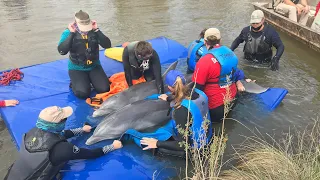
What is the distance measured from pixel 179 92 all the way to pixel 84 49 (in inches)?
96.2

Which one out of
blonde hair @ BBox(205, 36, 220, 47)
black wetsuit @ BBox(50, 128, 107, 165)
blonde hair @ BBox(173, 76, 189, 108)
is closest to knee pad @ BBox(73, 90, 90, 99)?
black wetsuit @ BBox(50, 128, 107, 165)

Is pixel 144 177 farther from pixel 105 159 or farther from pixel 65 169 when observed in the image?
pixel 65 169

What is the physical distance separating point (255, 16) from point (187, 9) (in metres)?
7.02

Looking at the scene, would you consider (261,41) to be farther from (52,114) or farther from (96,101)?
(52,114)

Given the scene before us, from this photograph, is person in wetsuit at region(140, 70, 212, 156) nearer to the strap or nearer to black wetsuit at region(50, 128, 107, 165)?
black wetsuit at region(50, 128, 107, 165)

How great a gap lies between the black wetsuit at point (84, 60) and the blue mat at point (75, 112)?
26 centimetres

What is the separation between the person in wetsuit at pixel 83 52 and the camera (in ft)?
17.2

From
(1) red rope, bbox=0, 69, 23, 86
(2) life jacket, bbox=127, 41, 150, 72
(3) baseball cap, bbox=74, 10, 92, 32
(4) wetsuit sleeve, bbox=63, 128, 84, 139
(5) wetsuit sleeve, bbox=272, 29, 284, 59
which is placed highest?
(3) baseball cap, bbox=74, 10, 92, 32

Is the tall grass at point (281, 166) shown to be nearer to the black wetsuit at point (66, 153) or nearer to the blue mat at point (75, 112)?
the blue mat at point (75, 112)

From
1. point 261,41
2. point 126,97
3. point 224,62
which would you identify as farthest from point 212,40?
point 261,41

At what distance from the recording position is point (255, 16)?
6.39 m

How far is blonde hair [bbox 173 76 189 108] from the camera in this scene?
3709 millimetres

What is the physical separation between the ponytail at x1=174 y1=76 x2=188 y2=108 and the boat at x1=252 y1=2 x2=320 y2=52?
5.64 m

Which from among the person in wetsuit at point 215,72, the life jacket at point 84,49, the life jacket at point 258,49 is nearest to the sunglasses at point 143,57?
the person in wetsuit at point 215,72
